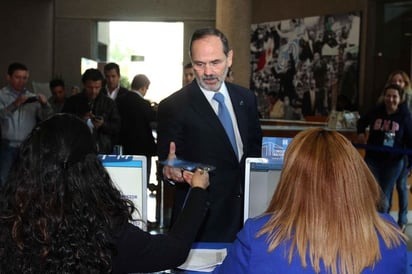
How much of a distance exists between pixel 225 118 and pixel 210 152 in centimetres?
17

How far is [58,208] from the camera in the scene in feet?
5.50

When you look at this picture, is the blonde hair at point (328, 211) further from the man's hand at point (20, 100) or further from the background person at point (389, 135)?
the man's hand at point (20, 100)

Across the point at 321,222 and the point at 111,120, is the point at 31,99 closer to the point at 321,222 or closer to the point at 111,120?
the point at 111,120

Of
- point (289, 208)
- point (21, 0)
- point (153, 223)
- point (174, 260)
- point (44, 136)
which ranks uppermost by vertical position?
point (21, 0)

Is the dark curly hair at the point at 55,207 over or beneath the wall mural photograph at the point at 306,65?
beneath

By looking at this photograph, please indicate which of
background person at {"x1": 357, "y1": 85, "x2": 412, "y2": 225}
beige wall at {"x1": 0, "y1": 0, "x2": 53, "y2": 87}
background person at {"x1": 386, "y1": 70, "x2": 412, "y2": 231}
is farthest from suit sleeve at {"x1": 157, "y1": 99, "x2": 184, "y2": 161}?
beige wall at {"x1": 0, "y1": 0, "x2": 53, "y2": 87}

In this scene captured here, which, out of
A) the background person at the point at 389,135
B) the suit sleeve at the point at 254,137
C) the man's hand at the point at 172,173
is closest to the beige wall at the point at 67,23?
the background person at the point at 389,135

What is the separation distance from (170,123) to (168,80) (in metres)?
15.0

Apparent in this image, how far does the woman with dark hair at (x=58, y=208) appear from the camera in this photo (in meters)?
1.67

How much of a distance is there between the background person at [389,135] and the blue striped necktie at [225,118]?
3.79m

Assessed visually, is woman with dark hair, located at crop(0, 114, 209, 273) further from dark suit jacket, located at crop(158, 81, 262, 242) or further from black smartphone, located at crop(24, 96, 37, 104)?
black smartphone, located at crop(24, 96, 37, 104)

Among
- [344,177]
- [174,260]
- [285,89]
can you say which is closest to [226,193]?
[174,260]

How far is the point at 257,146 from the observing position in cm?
307

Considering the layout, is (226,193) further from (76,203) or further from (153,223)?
(153,223)
